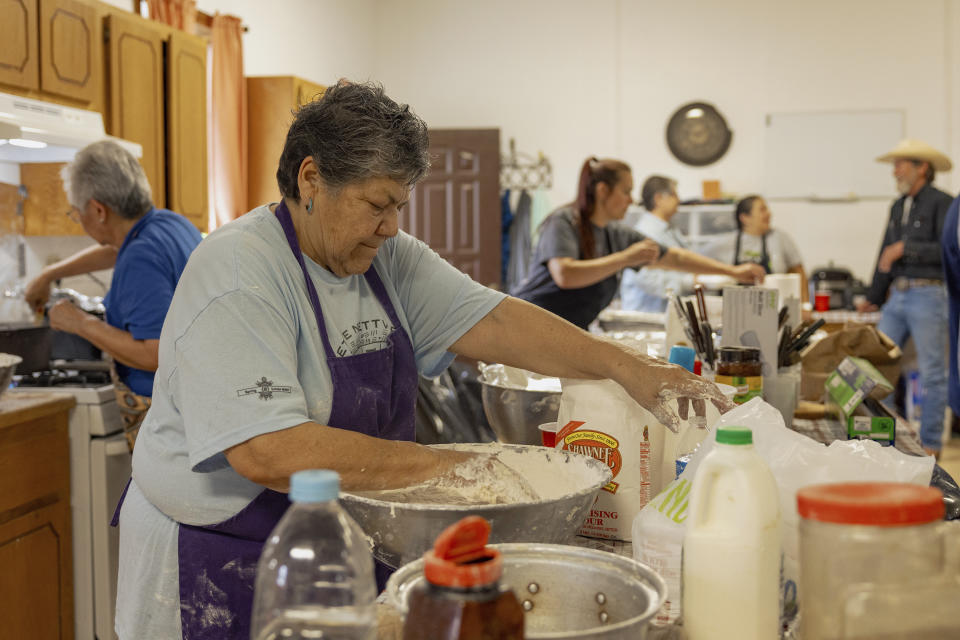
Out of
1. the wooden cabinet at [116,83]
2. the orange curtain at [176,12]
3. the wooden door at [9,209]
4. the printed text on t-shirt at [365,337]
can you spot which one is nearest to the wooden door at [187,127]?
the wooden cabinet at [116,83]

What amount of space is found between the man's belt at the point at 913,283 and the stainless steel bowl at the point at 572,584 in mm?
5527

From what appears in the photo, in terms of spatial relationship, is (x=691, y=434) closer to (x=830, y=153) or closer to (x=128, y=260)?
(x=128, y=260)

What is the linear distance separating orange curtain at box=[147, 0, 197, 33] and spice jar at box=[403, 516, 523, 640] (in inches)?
187

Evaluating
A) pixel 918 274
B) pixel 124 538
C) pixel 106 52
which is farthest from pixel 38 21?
pixel 918 274

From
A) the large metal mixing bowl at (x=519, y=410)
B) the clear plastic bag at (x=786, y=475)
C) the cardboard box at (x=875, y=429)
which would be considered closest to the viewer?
the clear plastic bag at (x=786, y=475)

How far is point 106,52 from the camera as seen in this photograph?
12.8ft

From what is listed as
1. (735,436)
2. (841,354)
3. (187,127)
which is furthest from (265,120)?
(735,436)

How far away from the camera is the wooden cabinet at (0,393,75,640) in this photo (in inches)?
105

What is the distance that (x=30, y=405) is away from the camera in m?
2.72

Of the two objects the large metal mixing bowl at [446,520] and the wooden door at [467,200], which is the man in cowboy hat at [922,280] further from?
the large metal mixing bowl at [446,520]

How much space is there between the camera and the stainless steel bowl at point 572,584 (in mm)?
891

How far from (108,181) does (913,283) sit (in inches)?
196

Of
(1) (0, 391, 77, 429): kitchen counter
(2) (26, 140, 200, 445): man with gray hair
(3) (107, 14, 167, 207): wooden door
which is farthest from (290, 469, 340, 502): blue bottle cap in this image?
(3) (107, 14, 167, 207): wooden door

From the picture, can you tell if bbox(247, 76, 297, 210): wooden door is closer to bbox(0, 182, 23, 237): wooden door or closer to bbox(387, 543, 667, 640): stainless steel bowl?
bbox(0, 182, 23, 237): wooden door
